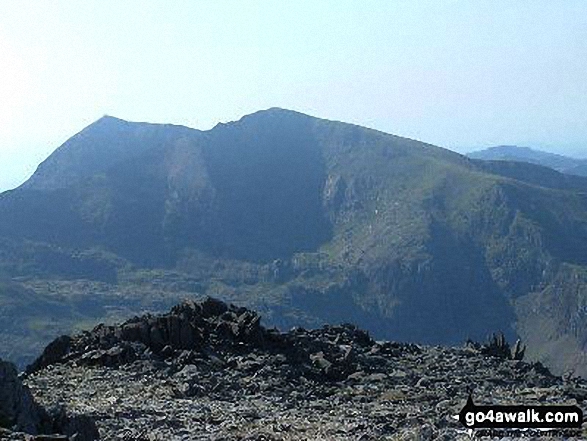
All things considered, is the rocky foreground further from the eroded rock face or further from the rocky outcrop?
the eroded rock face

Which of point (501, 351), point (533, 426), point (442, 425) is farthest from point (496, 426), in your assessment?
point (501, 351)

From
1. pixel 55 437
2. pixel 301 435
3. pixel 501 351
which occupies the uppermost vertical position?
pixel 55 437

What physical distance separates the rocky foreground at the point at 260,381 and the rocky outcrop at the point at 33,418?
0.49m

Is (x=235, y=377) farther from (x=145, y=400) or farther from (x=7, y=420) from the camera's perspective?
(x=7, y=420)

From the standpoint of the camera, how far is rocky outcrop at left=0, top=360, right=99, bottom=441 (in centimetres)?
3550

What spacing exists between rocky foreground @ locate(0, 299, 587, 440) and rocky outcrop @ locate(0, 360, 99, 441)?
0.49 metres

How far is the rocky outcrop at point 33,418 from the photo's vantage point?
35.5m

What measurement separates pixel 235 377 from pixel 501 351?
106ft

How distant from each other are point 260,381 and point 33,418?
2164 centimetres

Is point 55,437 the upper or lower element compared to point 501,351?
upper

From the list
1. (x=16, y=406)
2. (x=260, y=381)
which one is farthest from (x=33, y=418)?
(x=260, y=381)

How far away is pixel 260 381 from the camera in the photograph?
5638 centimetres

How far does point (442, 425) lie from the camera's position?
3688 cm

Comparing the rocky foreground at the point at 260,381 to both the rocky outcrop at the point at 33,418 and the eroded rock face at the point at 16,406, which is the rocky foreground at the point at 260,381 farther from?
the eroded rock face at the point at 16,406
